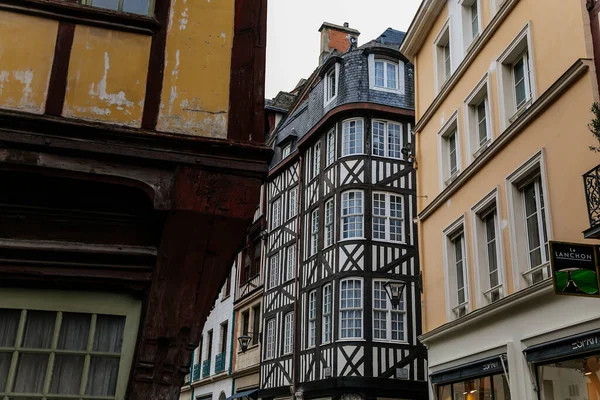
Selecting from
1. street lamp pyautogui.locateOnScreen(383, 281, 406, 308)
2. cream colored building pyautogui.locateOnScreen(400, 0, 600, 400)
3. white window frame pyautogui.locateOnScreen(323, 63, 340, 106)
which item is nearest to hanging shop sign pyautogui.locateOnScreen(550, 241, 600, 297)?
cream colored building pyautogui.locateOnScreen(400, 0, 600, 400)

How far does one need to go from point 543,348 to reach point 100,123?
7369 mm

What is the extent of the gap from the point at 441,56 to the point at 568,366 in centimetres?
859

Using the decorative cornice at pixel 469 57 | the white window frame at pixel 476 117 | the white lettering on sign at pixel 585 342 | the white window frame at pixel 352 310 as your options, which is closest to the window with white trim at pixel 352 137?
the white window frame at pixel 352 310

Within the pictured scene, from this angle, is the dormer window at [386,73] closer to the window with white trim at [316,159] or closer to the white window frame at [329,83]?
the white window frame at [329,83]

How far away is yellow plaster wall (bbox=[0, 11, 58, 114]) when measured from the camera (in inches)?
187

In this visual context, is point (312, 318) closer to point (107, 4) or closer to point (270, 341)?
point (270, 341)

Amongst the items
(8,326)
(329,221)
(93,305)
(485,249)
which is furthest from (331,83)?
(8,326)

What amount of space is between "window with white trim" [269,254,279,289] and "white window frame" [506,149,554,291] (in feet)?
46.3

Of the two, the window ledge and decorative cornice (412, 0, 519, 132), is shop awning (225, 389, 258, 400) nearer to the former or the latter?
decorative cornice (412, 0, 519, 132)

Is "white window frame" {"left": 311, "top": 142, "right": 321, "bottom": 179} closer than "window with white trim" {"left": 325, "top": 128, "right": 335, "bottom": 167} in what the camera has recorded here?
No

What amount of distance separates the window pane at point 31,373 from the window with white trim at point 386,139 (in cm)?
1738

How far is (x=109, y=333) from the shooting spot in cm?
480

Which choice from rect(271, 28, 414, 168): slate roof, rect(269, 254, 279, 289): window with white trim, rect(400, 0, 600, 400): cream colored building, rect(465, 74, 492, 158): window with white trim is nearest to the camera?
rect(400, 0, 600, 400): cream colored building

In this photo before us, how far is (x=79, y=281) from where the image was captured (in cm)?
473
